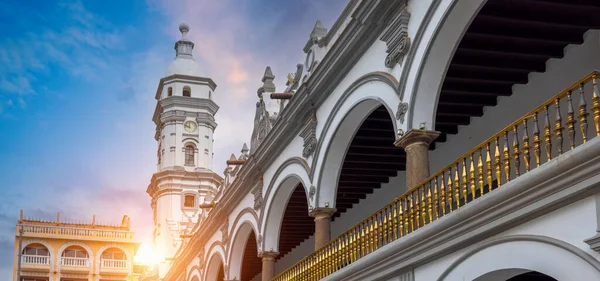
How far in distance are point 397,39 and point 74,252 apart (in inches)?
1621

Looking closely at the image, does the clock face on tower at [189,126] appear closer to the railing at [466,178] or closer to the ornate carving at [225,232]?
the ornate carving at [225,232]

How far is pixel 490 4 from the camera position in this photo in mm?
11992

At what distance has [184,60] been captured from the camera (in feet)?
150

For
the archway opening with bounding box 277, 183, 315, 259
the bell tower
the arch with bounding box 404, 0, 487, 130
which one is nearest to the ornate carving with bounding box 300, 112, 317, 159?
the archway opening with bounding box 277, 183, 315, 259

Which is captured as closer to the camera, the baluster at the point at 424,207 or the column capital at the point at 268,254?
the baluster at the point at 424,207

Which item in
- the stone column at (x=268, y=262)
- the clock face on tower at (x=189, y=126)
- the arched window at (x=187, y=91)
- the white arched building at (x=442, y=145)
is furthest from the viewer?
the arched window at (x=187, y=91)

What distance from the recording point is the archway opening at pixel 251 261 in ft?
86.3

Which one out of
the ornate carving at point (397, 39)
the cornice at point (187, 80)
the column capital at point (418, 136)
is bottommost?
the column capital at point (418, 136)

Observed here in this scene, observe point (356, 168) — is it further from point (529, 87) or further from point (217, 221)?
point (217, 221)

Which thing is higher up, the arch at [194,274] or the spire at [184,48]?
the spire at [184,48]

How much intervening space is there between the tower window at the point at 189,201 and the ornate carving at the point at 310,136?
25.6 m

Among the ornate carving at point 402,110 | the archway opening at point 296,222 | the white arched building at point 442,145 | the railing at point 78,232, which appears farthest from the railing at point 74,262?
the ornate carving at point 402,110

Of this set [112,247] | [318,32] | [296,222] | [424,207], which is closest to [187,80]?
[112,247]

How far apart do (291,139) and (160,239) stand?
2401cm
